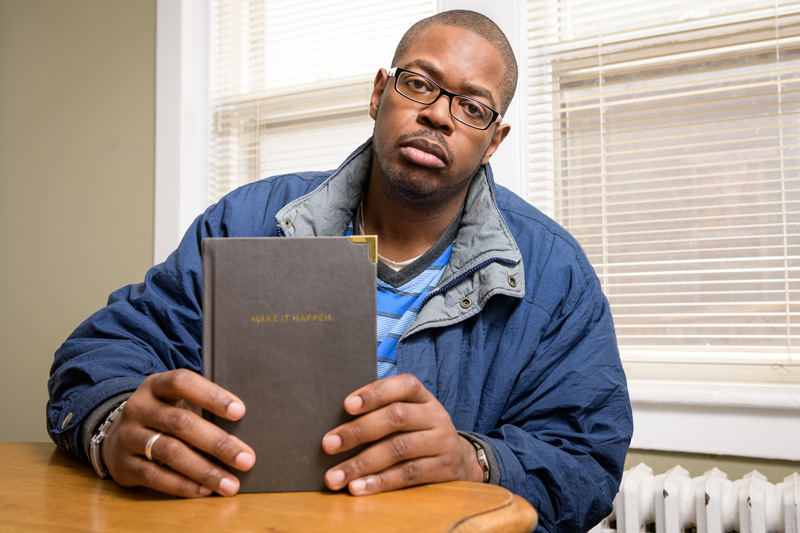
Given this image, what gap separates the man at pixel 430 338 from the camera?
75 centimetres

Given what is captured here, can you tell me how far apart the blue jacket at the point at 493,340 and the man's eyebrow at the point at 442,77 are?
188 millimetres

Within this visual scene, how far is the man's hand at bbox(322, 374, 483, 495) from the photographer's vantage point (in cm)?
73

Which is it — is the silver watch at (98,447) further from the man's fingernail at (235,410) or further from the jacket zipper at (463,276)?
the jacket zipper at (463,276)

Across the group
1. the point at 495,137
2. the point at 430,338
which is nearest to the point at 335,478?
the point at 430,338

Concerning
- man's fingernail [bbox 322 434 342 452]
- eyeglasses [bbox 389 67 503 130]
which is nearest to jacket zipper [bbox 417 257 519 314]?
eyeglasses [bbox 389 67 503 130]

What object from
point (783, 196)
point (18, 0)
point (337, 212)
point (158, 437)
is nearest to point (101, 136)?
point (18, 0)

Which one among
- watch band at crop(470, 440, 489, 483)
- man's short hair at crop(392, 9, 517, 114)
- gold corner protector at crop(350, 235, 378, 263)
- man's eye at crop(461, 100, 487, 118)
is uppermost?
man's short hair at crop(392, 9, 517, 114)

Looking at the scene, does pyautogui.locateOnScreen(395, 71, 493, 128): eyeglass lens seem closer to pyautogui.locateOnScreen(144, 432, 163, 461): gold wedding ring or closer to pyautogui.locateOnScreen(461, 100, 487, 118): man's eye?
pyautogui.locateOnScreen(461, 100, 487, 118): man's eye

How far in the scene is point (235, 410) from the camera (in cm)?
71

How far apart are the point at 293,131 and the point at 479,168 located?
48.1 inches

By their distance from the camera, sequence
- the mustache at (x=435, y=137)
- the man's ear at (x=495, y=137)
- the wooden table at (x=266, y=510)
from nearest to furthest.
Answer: the wooden table at (x=266, y=510), the mustache at (x=435, y=137), the man's ear at (x=495, y=137)

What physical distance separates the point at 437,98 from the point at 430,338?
51 centimetres

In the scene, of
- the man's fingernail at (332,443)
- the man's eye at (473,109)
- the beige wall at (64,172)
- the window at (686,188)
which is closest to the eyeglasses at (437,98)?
the man's eye at (473,109)

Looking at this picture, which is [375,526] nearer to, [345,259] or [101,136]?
[345,259]
